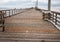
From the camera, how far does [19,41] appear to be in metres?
6.00

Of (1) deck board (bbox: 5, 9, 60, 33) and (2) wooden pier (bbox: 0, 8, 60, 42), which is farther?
(1) deck board (bbox: 5, 9, 60, 33)

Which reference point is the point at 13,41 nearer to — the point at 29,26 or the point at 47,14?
the point at 29,26

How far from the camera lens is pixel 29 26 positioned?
11.9 m

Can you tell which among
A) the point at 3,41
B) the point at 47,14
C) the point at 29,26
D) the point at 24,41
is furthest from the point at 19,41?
the point at 47,14

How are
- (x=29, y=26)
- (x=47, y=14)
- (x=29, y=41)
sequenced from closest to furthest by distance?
(x=29, y=41) → (x=29, y=26) → (x=47, y=14)

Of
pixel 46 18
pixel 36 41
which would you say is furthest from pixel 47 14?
pixel 36 41

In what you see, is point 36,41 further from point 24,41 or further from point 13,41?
point 13,41

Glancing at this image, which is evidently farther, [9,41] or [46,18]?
[46,18]

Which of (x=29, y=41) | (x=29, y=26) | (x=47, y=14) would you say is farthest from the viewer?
(x=47, y=14)

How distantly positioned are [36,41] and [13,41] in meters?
0.77

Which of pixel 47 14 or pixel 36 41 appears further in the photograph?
pixel 47 14

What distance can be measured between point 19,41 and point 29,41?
349 millimetres

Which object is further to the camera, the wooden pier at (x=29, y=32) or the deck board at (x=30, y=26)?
the deck board at (x=30, y=26)

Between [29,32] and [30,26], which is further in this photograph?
[30,26]
